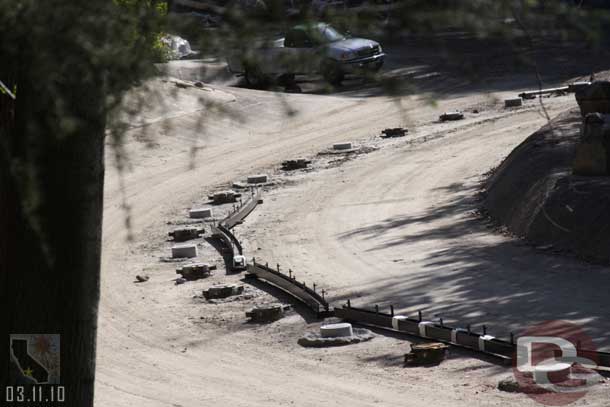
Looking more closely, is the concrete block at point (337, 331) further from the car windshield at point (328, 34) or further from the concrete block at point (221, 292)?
the car windshield at point (328, 34)

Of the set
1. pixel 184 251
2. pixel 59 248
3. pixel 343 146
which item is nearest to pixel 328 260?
pixel 184 251

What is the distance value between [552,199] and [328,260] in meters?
4.40

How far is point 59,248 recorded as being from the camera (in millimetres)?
6711

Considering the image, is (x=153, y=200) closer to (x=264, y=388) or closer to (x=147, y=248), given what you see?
(x=147, y=248)

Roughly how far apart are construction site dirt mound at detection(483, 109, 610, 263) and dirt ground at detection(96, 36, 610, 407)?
0.48 metres

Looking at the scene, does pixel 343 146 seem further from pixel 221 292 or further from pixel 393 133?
pixel 221 292

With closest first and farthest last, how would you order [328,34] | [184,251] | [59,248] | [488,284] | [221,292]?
[328,34], [59,248], [488,284], [221,292], [184,251]

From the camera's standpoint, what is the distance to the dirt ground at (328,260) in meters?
13.4

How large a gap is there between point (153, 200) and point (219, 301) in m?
9.26

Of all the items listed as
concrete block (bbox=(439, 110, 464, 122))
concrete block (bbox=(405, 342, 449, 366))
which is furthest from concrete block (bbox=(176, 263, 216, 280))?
concrete block (bbox=(439, 110, 464, 122))

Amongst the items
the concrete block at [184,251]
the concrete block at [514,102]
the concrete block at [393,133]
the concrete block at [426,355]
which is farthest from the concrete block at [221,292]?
the concrete block at [514,102]

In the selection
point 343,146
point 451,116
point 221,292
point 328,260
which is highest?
point 451,116

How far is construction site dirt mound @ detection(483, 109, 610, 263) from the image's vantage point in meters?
19.7

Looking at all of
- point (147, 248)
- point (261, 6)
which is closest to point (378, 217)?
point (147, 248)
